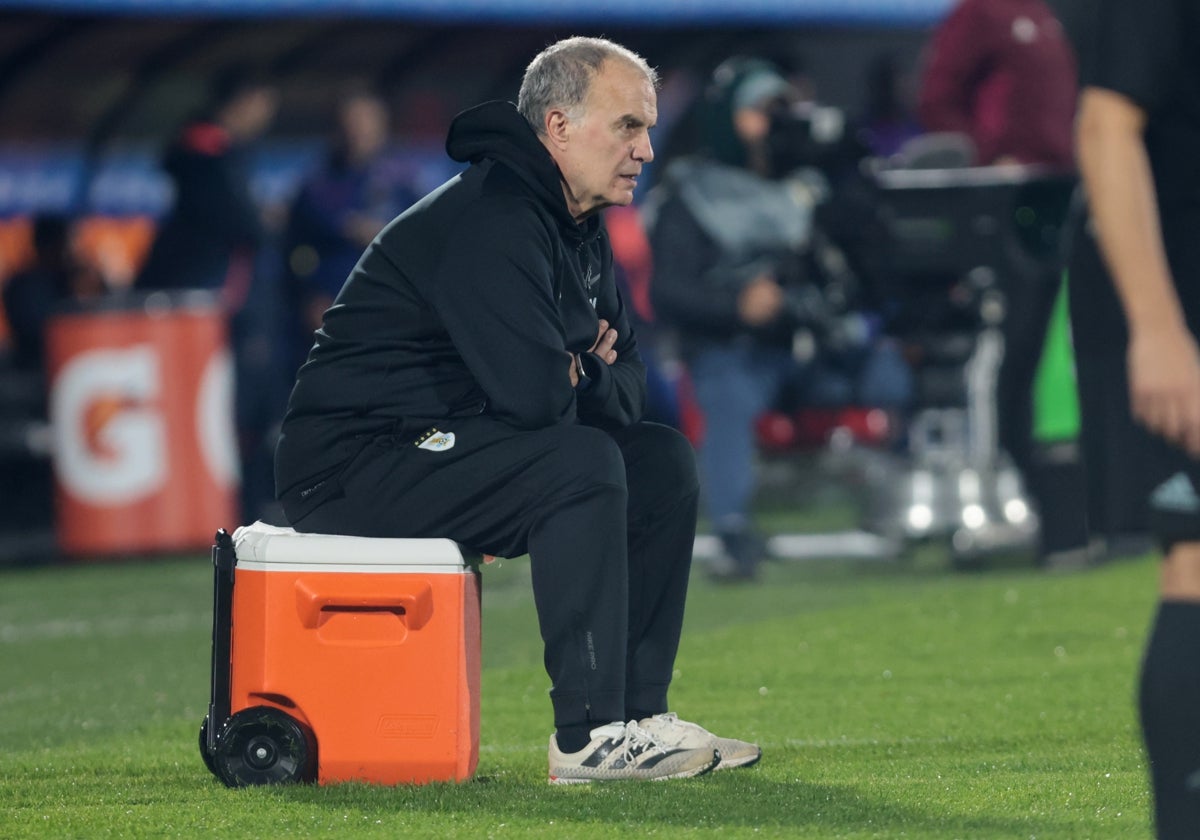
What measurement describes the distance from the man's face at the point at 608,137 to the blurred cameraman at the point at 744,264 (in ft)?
13.8

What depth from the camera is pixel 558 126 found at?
4566mm

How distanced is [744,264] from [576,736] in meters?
4.86

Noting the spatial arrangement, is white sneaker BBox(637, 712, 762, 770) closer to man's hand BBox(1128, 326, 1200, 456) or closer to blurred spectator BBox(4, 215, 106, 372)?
man's hand BBox(1128, 326, 1200, 456)

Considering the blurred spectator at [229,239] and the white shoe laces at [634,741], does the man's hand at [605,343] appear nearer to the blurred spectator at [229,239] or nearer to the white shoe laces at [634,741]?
the white shoe laces at [634,741]

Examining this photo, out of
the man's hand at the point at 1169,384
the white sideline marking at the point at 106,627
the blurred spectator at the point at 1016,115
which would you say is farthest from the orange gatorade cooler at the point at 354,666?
the blurred spectator at the point at 1016,115

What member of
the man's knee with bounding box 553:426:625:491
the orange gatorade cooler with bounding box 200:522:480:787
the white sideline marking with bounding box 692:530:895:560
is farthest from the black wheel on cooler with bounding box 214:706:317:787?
the white sideline marking with bounding box 692:530:895:560

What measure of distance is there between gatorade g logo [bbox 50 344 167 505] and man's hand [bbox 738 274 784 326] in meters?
2.96

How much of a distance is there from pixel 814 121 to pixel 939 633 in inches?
116

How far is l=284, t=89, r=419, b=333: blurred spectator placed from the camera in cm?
1036

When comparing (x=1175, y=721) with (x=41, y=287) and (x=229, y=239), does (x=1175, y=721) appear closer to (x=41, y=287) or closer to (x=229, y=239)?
(x=229, y=239)

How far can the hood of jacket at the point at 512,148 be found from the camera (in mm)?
4492

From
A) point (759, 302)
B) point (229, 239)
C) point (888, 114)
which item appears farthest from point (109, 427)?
point (888, 114)

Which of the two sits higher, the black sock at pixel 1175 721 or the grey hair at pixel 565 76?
the grey hair at pixel 565 76

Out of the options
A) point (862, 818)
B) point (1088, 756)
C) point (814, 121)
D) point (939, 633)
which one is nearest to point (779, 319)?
point (814, 121)
